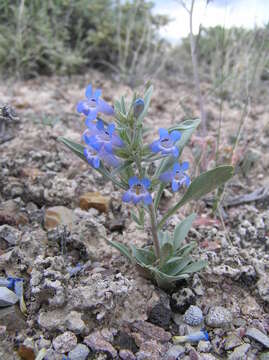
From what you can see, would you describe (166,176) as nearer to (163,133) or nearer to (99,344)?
(163,133)

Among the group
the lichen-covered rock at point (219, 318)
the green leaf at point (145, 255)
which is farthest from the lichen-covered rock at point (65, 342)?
the lichen-covered rock at point (219, 318)

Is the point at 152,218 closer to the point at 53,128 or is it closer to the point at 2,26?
the point at 53,128

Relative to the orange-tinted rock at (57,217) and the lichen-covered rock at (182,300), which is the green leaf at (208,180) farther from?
the orange-tinted rock at (57,217)

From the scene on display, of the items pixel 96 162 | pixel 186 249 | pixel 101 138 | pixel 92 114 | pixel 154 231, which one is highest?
pixel 92 114

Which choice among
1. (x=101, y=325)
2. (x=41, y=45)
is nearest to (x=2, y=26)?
(x=41, y=45)

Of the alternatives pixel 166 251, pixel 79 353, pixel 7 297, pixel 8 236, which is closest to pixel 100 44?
pixel 8 236

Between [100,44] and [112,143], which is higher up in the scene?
[100,44]

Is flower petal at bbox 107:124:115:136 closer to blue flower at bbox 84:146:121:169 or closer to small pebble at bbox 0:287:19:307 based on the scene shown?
blue flower at bbox 84:146:121:169

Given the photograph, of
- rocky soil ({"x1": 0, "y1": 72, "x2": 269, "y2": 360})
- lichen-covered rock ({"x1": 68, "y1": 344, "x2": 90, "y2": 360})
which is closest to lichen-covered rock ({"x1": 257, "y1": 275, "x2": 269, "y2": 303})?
rocky soil ({"x1": 0, "y1": 72, "x2": 269, "y2": 360})
